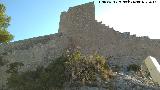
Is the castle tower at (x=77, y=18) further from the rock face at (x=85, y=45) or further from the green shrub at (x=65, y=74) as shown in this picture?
the green shrub at (x=65, y=74)

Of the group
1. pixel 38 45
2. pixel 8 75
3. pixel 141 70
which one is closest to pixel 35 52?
pixel 38 45

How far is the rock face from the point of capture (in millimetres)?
22234

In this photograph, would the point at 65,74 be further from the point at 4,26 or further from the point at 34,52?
the point at 4,26

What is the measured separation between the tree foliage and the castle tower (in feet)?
14.6

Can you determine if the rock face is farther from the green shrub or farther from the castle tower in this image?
the green shrub

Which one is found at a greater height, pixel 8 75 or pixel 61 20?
pixel 61 20

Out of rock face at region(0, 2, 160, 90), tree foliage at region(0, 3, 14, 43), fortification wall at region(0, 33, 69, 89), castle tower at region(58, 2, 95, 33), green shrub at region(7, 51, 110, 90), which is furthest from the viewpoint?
tree foliage at region(0, 3, 14, 43)

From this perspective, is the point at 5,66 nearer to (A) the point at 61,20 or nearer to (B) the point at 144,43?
(A) the point at 61,20

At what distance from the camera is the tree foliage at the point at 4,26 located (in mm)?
27156

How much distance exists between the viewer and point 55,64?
19938 millimetres

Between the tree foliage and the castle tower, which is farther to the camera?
the tree foliage

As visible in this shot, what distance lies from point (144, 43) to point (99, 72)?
508cm

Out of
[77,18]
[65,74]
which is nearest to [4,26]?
[77,18]

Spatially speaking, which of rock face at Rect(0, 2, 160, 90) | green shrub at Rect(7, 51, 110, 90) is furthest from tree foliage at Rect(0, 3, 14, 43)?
green shrub at Rect(7, 51, 110, 90)
